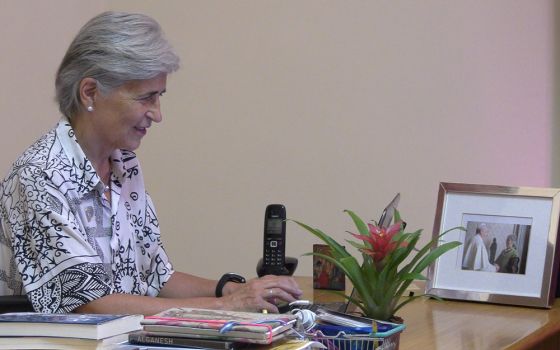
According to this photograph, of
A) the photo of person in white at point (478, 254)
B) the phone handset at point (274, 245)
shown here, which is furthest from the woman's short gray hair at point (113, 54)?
the photo of person in white at point (478, 254)

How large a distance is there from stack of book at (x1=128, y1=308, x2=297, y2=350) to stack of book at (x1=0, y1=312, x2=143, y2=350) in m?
0.04

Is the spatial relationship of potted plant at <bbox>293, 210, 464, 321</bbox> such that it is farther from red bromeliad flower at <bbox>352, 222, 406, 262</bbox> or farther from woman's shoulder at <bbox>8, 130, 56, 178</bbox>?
woman's shoulder at <bbox>8, 130, 56, 178</bbox>

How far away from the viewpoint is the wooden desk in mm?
2111

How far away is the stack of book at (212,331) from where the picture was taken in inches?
59.5

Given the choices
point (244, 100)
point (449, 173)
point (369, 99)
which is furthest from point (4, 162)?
point (449, 173)

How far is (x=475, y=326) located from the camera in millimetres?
2314

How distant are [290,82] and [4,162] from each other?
4.45 feet

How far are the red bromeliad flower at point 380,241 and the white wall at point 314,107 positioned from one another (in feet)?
6.86

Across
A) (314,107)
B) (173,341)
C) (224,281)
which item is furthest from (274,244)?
(314,107)

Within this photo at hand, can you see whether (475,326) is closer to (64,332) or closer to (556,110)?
(64,332)

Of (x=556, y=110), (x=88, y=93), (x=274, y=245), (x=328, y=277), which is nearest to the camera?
(x=88, y=93)

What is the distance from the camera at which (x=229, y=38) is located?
4.40 m

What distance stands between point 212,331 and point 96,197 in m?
1.00

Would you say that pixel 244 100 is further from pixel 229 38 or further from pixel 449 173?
pixel 449 173
